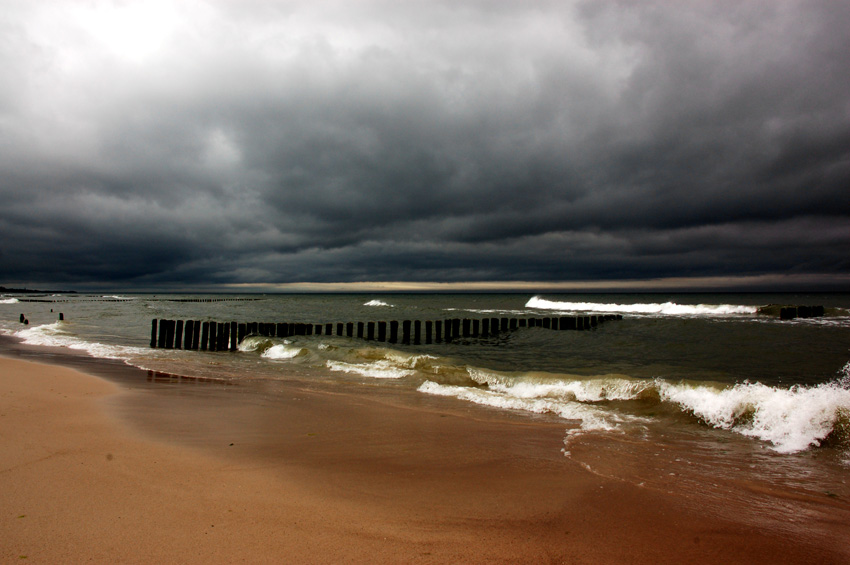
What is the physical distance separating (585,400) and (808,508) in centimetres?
531

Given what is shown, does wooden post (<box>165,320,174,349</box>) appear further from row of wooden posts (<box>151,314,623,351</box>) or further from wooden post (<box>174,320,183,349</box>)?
wooden post (<box>174,320,183,349</box>)

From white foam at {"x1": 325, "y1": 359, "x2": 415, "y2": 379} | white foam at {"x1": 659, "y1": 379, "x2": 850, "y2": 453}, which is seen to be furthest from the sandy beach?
white foam at {"x1": 325, "y1": 359, "x2": 415, "y2": 379}

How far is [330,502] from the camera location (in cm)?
363

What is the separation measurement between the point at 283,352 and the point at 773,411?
14.6 meters

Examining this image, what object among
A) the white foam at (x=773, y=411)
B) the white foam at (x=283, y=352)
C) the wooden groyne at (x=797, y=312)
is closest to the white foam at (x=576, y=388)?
the white foam at (x=773, y=411)

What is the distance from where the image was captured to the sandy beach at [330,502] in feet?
9.45

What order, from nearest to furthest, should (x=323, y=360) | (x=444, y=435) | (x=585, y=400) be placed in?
1. (x=444, y=435)
2. (x=585, y=400)
3. (x=323, y=360)

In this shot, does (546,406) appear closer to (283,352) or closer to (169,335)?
(283,352)

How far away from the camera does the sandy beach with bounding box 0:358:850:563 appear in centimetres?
288

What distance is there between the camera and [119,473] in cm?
408

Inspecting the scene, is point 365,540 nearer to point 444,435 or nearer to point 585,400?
point 444,435

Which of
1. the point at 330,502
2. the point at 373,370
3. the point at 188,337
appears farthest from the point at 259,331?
the point at 330,502

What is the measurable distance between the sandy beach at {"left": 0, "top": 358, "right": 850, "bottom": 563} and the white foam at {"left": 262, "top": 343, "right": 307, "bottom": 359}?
10.2 metres

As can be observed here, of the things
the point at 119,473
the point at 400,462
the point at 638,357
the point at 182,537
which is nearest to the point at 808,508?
the point at 400,462
